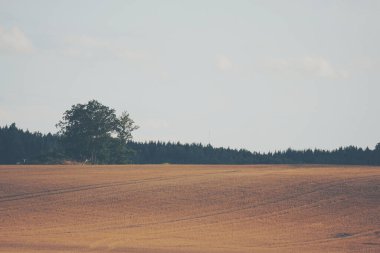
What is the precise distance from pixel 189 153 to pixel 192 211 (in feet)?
337

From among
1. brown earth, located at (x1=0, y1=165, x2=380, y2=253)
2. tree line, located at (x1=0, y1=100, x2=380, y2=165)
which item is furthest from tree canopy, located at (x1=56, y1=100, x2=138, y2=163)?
Answer: brown earth, located at (x1=0, y1=165, x2=380, y2=253)

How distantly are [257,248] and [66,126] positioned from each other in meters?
71.2

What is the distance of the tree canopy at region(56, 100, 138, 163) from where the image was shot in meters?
96.8

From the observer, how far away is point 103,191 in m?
47.8

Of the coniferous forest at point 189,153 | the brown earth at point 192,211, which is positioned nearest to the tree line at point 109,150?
the coniferous forest at point 189,153

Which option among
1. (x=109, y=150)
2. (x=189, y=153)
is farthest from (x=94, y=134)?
(x=189, y=153)

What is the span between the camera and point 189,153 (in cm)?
14438

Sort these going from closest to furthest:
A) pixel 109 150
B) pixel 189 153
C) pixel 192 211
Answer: pixel 192 211, pixel 109 150, pixel 189 153

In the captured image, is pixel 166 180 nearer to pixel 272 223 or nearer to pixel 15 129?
pixel 272 223

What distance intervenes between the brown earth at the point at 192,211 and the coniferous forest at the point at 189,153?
60.1 meters

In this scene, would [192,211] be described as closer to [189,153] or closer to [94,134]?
[94,134]

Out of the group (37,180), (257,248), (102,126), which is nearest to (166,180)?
(37,180)

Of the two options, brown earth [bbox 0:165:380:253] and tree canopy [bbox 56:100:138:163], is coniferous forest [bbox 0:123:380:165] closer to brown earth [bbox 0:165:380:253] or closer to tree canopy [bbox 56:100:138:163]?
tree canopy [bbox 56:100:138:163]

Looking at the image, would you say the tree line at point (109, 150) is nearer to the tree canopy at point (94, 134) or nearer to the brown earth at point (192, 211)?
the tree canopy at point (94, 134)
